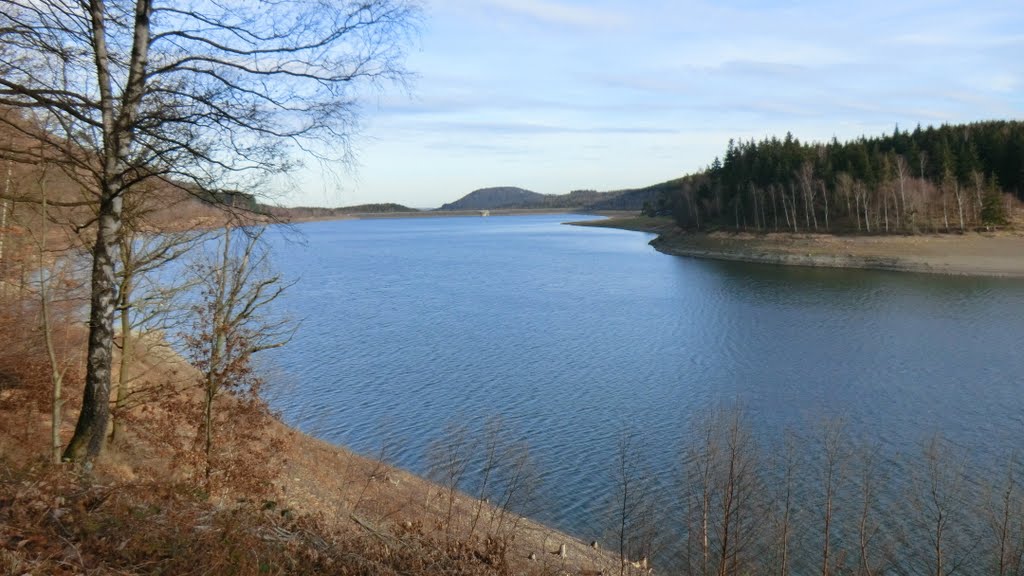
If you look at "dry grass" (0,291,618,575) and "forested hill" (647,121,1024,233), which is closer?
"dry grass" (0,291,618,575)

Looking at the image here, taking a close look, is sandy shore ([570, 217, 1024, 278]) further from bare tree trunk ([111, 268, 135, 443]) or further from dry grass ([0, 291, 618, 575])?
bare tree trunk ([111, 268, 135, 443])

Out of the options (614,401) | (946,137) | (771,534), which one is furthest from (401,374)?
(946,137)

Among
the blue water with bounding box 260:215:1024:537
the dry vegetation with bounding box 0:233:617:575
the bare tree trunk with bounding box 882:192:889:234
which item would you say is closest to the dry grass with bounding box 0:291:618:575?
the dry vegetation with bounding box 0:233:617:575

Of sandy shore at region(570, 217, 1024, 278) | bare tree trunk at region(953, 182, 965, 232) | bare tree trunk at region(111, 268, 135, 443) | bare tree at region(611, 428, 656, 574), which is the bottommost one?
bare tree at region(611, 428, 656, 574)

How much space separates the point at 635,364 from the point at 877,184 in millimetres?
51835

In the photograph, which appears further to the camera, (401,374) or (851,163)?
(851,163)

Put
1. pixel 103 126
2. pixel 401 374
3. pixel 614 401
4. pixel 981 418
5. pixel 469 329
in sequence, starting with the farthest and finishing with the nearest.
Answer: pixel 469 329
pixel 401 374
pixel 614 401
pixel 981 418
pixel 103 126

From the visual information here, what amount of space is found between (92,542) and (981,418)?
71.4ft

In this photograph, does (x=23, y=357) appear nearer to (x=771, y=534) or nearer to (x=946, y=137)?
(x=771, y=534)

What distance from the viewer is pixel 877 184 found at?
66.4 m

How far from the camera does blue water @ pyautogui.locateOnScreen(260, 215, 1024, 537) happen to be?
733 inches

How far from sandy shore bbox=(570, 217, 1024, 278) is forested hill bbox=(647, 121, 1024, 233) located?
3.13 metres

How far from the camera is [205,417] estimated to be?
11891mm

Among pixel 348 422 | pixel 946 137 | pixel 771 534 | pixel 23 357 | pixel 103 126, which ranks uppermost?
pixel 946 137
